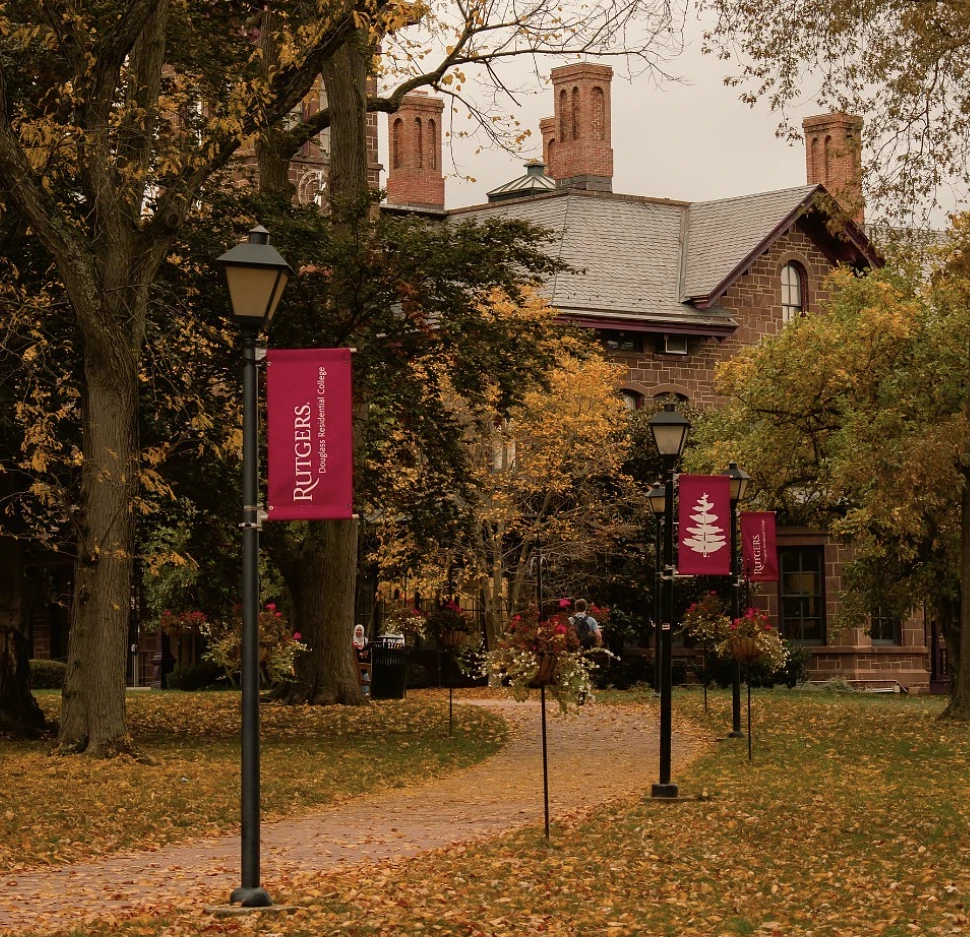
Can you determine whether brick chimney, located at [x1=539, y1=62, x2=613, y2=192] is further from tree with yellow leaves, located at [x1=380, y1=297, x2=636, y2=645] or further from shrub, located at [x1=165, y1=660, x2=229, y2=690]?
shrub, located at [x1=165, y1=660, x2=229, y2=690]

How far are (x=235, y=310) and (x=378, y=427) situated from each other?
14.9m

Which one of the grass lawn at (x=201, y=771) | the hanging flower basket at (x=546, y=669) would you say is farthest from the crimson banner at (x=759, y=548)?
the hanging flower basket at (x=546, y=669)

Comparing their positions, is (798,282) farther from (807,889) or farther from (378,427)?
(807,889)

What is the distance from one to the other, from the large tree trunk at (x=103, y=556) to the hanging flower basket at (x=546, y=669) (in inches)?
245

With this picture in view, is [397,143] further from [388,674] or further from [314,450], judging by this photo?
[314,450]

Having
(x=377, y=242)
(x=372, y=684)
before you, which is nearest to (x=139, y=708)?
(x=372, y=684)

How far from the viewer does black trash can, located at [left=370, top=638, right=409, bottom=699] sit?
31156 mm

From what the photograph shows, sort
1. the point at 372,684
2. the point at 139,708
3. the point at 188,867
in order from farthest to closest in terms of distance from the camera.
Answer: the point at 372,684, the point at 139,708, the point at 188,867

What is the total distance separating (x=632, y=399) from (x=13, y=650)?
2370 cm

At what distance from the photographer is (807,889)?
38.2 ft

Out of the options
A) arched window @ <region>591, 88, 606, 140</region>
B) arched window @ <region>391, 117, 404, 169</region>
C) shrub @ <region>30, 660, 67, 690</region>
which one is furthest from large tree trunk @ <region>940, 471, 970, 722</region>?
arched window @ <region>391, 117, 404, 169</region>

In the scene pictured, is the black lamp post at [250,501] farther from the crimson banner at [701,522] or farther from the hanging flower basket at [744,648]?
the hanging flower basket at [744,648]

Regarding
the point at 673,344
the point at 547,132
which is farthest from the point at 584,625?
the point at 547,132

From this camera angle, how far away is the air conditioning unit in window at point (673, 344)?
44.1 m
